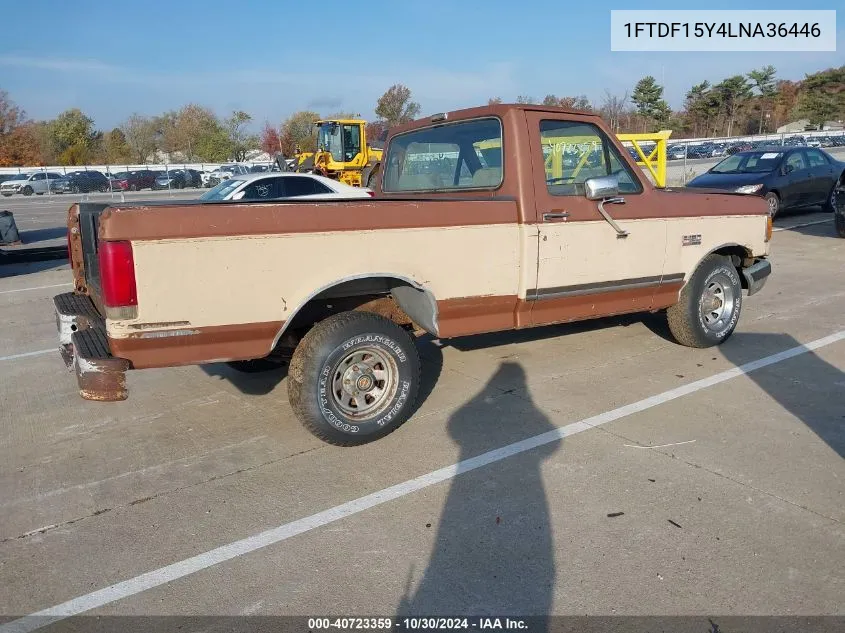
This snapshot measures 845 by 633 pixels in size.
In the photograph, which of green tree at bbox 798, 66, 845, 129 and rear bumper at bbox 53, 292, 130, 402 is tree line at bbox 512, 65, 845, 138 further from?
rear bumper at bbox 53, 292, 130, 402

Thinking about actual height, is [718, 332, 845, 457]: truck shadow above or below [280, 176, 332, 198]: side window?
below

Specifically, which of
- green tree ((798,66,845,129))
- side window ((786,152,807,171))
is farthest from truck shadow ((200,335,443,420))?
green tree ((798,66,845,129))

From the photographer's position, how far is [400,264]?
4.07 m

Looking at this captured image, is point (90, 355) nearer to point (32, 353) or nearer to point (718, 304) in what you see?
point (32, 353)

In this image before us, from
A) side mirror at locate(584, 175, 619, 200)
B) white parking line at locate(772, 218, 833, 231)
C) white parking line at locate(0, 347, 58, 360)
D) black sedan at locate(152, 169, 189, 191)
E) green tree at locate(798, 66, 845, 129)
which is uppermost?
green tree at locate(798, 66, 845, 129)

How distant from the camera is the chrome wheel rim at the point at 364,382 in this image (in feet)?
13.6

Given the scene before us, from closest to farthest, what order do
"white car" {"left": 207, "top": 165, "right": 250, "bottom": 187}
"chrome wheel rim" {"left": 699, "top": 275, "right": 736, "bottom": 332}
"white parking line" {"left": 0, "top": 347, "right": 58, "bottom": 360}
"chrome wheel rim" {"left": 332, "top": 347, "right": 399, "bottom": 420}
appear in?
"chrome wheel rim" {"left": 332, "top": 347, "right": 399, "bottom": 420} < "chrome wheel rim" {"left": 699, "top": 275, "right": 736, "bottom": 332} < "white parking line" {"left": 0, "top": 347, "right": 58, "bottom": 360} < "white car" {"left": 207, "top": 165, "right": 250, "bottom": 187}

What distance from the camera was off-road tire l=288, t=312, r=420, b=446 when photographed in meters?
3.97

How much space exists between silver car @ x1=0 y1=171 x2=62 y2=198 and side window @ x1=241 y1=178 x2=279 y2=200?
33.7m

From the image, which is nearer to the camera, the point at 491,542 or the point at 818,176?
the point at 491,542

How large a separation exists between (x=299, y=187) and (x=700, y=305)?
9.09 meters

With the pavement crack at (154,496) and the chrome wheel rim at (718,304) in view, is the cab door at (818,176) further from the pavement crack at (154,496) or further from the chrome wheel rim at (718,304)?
the pavement crack at (154,496)

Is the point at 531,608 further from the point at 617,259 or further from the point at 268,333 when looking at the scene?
the point at 617,259

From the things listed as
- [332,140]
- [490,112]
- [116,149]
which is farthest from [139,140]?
[490,112]
